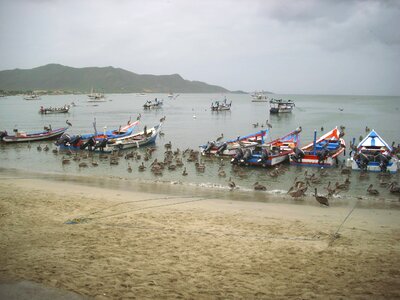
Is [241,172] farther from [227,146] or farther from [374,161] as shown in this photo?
[374,161]

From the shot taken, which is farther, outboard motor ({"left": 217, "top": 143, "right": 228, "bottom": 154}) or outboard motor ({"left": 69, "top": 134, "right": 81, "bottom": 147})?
outboard motor ({"left": 69, "top": 134, "right": 81, "bottom": 147})

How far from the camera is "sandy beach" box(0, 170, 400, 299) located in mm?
6887

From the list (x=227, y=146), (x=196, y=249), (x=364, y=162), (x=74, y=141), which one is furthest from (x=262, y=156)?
(x=74, y=141)

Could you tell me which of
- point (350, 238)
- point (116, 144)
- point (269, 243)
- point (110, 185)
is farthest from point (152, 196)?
point (116, 144)

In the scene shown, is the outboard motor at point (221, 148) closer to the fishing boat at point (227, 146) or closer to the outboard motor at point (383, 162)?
the fishing boat at point (227, 146)

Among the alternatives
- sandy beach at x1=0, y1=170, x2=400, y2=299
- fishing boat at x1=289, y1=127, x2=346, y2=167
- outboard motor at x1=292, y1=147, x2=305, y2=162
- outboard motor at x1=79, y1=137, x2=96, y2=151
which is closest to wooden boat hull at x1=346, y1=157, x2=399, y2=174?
fishing boat at x1=289, y1=127, x2=346, y2=167

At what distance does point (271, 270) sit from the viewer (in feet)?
25.7

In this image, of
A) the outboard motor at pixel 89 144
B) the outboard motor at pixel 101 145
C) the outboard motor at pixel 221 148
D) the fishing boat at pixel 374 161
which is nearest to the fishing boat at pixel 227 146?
the outboard motor at pixel 221 148

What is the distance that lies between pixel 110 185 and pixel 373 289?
14634 mm

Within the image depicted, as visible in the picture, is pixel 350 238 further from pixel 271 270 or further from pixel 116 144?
pixel 116 144

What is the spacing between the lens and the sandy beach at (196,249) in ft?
22.6

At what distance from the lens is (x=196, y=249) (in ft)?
29.5

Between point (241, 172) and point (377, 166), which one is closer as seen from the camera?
point (241, 172)

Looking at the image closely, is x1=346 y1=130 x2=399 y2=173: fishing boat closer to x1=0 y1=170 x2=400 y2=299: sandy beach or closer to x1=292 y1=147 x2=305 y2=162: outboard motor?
x1=292 y1=147 x2=305 y2=162: outboard motor
